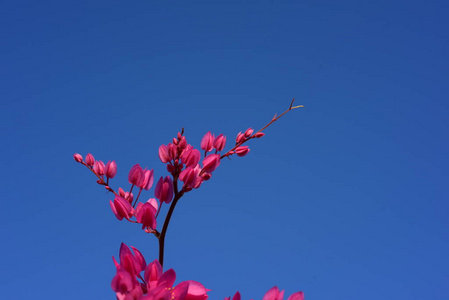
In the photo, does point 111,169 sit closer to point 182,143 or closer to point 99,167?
point 99,167

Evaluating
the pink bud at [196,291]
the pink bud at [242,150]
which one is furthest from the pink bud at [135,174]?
the pink bud at [196,291]

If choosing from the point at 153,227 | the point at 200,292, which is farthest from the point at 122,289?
the point at 153,227

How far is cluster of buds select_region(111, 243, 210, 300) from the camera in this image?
1.13 m

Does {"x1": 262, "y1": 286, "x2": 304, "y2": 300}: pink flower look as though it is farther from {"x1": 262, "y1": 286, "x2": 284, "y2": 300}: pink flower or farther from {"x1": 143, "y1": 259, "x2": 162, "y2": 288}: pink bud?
{"x1": 143, "y1": 259, "x2": 162, "y2": 288}: pink bud

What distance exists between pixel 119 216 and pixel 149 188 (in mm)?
230

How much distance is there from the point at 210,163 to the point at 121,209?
1.47 feet

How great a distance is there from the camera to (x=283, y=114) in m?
1.97

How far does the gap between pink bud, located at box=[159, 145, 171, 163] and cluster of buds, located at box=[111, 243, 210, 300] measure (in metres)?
0.47

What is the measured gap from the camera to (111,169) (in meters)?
1.84

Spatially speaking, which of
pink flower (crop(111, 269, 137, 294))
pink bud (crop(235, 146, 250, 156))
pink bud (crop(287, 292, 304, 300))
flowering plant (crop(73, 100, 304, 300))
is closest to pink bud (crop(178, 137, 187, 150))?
flowering plant (crop(73, 100, 304, 300))

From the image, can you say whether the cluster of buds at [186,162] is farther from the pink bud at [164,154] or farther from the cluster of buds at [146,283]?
the cluster of buds at [146,283]

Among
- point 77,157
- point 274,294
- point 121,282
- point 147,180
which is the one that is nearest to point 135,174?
point 147,180

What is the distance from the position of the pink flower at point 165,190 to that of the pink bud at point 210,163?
0.19m

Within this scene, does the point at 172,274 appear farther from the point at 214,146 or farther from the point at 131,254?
the point at 214,146
